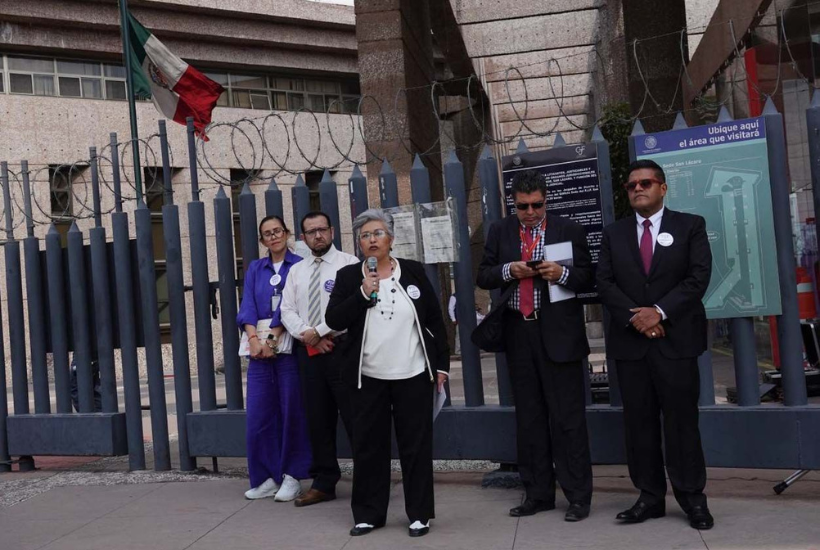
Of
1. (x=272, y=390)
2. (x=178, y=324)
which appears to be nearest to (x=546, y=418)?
(x=272, y=390)

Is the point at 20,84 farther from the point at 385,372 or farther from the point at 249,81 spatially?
the point at 385,372

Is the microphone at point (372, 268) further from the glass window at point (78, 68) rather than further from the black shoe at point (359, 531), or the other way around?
the glass window at point (78, 68)

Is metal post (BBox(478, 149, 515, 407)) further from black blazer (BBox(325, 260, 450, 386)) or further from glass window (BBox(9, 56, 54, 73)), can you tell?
glass window (BBox(9, 56, 54, 73))

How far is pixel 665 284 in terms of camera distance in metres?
5.99

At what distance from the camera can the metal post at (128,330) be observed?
8.90 m

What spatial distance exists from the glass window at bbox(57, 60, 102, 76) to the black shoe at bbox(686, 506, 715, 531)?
25.3m

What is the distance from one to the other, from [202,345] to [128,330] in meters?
0.79

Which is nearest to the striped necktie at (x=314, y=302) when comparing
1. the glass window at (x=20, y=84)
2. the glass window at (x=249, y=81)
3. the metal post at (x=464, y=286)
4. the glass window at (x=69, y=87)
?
the metal post at (x=464, y=286)

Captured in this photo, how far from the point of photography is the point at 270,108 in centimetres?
3161

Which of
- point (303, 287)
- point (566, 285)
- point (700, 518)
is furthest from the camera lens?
point (303, 287)

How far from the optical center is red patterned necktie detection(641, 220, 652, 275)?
611cm

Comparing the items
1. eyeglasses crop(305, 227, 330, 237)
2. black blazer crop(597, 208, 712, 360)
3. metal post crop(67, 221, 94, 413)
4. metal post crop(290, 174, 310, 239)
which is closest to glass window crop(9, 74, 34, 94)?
metal post crop(67, 221, 94, 413)

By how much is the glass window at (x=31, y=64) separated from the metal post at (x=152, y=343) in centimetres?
2037

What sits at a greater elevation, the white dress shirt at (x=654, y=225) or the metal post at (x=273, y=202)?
the metal post at (x=273, y=202)
